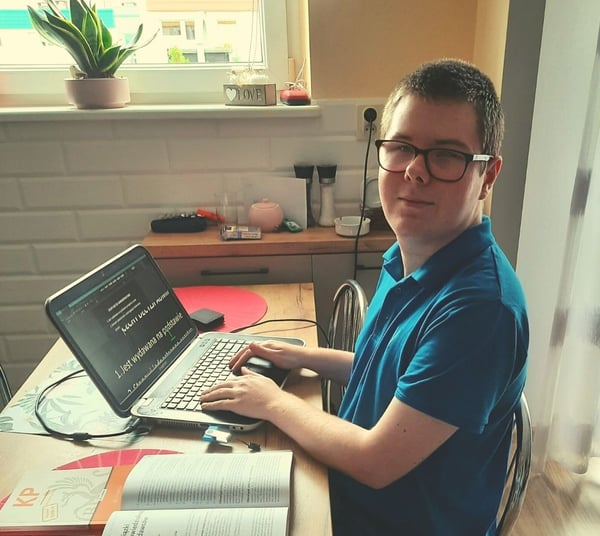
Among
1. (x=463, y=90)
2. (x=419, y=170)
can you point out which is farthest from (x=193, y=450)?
(x=463, y=90)

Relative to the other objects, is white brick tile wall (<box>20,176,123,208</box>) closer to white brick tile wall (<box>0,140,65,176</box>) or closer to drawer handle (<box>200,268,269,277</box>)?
white brick tile wall (<box>0,140,65,176</box>)

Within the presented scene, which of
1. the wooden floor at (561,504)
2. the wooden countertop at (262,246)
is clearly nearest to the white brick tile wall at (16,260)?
the wooden countertop at (262,246)

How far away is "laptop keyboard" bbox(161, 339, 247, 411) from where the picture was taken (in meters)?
0.99

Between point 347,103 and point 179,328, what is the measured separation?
38.0 inches

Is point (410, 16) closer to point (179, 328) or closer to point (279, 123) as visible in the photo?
point (279, 123)

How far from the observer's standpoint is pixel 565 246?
1.52 m

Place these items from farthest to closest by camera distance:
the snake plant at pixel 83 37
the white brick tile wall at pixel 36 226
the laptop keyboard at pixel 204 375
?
1. the white brick tile wall at pixel 36 226
2. the snake plant at pixel 83 37
3. the laptop keyboard at pixel 204 375

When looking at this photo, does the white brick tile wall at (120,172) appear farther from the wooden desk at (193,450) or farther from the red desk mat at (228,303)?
the wooden desk at (193,450)

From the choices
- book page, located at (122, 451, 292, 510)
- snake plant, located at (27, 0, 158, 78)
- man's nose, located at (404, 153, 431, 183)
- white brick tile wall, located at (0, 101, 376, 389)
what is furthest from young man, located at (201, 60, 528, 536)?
snake plant, located at (27, 0, 158, 78)

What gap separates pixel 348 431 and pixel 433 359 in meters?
0.19

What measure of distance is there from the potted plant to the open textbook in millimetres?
1287

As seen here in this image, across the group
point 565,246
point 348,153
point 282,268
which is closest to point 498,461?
point 565,246

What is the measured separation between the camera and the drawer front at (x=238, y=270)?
5.55 feet

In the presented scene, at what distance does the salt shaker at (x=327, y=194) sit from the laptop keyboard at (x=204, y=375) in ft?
2.34
